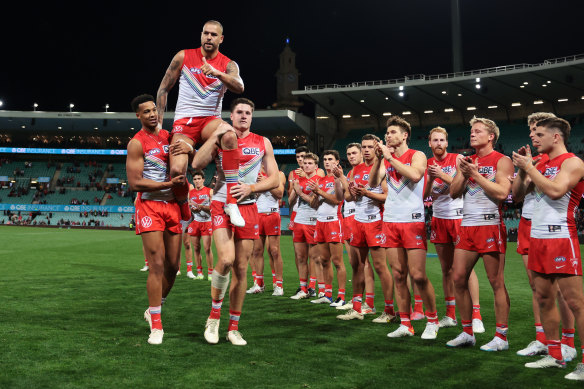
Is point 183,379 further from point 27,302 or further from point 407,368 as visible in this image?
point 27,302

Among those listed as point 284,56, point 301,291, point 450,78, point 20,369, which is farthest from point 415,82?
point 284,56

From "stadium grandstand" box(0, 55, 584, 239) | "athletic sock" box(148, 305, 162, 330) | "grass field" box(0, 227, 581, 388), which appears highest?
"stadium grandstand" box(0, 55, 584, 239)

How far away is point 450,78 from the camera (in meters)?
38.7

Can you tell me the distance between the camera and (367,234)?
717 centimetres

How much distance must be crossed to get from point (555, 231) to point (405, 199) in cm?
193

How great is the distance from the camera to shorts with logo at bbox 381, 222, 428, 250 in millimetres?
5844

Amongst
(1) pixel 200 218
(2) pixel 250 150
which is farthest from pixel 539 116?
(1) pixel 200 218

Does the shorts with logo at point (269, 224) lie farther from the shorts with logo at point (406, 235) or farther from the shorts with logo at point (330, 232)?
the shorts with logo at point (406, 235)

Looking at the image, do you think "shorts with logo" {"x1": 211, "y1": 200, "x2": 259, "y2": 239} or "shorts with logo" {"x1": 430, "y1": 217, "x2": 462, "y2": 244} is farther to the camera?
"shorts with logo" {"x1": 430, "y1": 217, "x2": 462, "y2": 244}

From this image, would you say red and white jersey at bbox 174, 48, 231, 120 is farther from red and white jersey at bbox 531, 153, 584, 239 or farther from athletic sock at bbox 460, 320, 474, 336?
athletic sock at bbox 460, 320, 474, 336

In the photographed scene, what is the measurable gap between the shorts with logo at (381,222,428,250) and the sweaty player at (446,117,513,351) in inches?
19.9

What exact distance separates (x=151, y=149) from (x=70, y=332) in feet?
7.75

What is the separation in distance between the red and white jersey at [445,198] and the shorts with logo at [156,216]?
341 cm

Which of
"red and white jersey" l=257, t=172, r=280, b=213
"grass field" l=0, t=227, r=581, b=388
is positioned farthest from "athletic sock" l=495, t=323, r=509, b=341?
"red and white jersey" l=257, t=172, r=280, b=213
